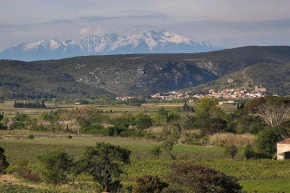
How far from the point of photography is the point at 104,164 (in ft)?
106

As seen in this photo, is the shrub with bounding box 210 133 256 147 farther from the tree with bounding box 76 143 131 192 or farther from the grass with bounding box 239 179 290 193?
the tree with bounding box 76 143 131 192

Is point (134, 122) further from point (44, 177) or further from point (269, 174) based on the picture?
point (44, 177)

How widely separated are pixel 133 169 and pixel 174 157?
9724mm

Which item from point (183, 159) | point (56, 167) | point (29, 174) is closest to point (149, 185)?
point (56, 167)

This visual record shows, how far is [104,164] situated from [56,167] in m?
3.69

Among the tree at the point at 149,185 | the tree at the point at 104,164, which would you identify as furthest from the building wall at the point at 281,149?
the tree at the point at 149,185

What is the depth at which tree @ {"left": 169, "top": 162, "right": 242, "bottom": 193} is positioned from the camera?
78.0ft

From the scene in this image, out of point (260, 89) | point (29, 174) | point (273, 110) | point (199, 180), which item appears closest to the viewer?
point (199, 180)

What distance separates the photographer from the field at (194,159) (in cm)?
3956

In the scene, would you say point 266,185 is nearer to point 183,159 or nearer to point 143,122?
point 183,159

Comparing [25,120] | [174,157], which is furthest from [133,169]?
[25,120]

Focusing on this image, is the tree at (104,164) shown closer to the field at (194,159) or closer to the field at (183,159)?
the field at (183,159)

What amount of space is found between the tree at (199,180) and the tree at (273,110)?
56.0 meters

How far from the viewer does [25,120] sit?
A: 3770 inches
